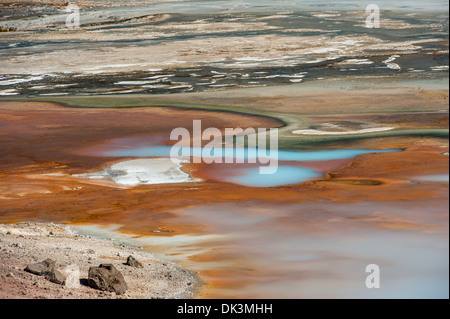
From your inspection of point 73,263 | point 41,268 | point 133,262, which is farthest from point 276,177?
point 41,268

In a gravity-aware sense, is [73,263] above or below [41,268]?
below

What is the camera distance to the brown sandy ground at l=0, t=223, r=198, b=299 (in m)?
4.37

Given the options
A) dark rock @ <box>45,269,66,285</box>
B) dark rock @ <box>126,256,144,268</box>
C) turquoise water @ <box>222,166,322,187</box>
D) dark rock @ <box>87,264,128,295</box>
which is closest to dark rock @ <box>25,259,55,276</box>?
dark rock @ <box>45,269,66,285</box>

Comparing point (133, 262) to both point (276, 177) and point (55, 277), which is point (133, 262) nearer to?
point (55, 277)

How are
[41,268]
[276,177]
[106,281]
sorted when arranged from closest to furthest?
[106,281]
[41,268]
[276,177]

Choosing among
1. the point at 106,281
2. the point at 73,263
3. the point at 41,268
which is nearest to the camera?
the point at 106,281

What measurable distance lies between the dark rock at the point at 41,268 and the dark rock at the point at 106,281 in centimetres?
28

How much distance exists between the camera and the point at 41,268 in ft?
15.4

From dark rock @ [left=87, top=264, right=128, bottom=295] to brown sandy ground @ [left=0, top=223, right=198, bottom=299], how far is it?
1.5 inches

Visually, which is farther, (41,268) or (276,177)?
(276,177)

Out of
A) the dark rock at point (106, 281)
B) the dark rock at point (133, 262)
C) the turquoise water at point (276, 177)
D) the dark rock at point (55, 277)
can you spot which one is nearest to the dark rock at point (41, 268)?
the dark rock at point (55, 277)

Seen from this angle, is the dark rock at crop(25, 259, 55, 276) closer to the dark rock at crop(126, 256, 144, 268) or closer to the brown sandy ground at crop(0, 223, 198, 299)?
the brown sandy ground at crop(0, 223, 198, 299)

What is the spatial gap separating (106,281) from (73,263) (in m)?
0.70

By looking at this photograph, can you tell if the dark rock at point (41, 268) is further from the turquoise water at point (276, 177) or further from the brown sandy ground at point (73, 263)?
the turquoise water at point (276, 177)
